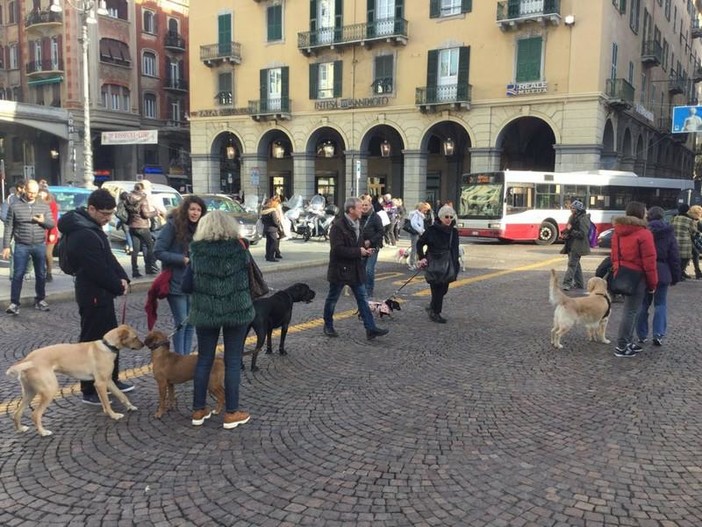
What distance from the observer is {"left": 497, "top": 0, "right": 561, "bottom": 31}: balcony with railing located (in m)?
26.4

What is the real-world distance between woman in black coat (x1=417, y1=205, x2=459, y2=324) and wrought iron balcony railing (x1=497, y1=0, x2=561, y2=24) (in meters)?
21.9

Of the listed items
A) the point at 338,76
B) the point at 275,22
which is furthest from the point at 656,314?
the point at 275,22

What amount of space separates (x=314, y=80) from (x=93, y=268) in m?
30.2

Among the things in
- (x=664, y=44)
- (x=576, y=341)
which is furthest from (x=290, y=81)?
(x=576, y=341)

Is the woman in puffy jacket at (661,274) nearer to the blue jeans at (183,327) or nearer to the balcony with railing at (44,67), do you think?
the blue jeans at (183,327)

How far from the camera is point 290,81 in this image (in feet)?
111

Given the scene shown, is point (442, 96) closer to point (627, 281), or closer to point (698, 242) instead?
point (698, 242)

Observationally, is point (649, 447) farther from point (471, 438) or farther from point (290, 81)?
point (290, 81)

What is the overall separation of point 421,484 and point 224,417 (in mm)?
1645

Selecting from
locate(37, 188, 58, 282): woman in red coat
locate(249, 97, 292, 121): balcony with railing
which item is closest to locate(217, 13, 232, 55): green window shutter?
locate(249, 97, 292, 121): balcony with railing

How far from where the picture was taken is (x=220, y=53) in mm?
35344

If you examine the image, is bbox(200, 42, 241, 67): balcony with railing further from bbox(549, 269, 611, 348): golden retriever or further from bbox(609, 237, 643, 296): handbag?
bbox(609, 237, 643, 296): handbag

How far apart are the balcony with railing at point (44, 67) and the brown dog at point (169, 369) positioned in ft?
147

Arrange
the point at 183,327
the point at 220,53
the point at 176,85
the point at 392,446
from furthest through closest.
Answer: the point at 176,85 → the point at 220,53 → the point at 183,327 → the point at 392,446
